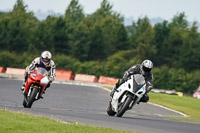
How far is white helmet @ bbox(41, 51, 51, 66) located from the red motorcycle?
0.82 feet

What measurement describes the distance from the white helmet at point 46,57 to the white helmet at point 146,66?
2.72 m

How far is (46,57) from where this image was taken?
14461 millimetres

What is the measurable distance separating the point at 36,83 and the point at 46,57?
2.64 ft

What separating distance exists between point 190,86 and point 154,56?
25256mm

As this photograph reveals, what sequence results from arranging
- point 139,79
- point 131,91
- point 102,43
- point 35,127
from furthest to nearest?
point 102,43
point 139,79
point 131,91
point 35,127

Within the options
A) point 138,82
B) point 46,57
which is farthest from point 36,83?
point 138,82

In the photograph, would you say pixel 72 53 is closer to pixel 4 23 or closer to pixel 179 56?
pixel 4 23

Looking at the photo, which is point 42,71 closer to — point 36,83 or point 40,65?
point 40,65

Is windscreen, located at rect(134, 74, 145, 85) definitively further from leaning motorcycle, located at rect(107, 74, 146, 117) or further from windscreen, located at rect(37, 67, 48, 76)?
windscreen, located at rect(37, 67, 48, 76)

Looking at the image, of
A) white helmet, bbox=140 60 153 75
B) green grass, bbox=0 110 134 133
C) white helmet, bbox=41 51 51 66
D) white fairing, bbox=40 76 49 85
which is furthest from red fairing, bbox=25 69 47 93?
green grass, bbox=0 110 134 133

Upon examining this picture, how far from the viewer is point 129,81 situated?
45.2ft

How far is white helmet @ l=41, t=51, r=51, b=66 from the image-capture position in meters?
14.4

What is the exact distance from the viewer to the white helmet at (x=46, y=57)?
14.4 meters

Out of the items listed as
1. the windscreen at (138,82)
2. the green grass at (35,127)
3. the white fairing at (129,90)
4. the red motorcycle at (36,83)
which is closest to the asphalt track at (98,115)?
the red motorcycle at (36,83)
